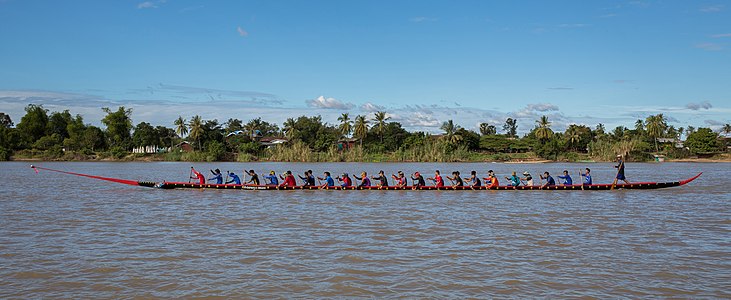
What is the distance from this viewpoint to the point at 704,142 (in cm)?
7862

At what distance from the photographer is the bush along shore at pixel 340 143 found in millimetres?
79125

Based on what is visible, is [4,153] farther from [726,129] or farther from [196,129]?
[726,129]

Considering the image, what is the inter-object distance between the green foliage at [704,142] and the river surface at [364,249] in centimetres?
6624

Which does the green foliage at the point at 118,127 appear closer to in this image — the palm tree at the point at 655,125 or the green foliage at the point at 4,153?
the green foliage at the point at 4,153

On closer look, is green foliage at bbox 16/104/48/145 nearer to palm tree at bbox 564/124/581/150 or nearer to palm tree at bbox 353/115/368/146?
palm tree at bbox 353/115/368/146

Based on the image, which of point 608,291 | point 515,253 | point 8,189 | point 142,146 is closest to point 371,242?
point 515,253

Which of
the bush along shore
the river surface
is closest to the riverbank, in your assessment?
the bush along shore

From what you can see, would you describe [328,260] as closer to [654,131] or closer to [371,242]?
[371,242]

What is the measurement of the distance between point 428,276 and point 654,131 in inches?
3511

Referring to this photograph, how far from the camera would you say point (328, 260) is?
10.9 metres

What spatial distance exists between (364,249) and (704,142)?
82028mm

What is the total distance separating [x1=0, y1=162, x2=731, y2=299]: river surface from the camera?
8891 millimetres

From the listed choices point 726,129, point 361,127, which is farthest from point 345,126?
point 726,129

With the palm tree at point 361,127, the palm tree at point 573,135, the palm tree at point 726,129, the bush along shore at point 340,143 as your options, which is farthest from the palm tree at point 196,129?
the palm tree at point 726,129
